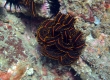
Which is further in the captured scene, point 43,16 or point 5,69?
point 43,16

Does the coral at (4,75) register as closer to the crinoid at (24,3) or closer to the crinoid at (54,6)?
the crinoid at (24,3)

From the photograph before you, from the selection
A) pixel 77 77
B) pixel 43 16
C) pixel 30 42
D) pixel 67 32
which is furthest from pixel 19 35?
pixel 77 77

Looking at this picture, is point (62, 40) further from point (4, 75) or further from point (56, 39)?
point (4, 75)

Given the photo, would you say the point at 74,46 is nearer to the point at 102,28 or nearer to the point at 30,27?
the point at 102,28

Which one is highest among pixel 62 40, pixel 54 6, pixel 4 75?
pixel 54 6

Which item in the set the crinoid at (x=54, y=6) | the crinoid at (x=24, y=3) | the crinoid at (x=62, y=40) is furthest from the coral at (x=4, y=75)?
the crinoid at (x=54, y=6)

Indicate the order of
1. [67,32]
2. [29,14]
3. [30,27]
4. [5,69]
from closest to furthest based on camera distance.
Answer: [5,69], [67,32], [29,14], [30,27]

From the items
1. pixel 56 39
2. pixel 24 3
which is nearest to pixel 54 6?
pixel 24 3

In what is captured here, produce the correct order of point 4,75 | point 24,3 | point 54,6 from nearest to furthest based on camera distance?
1. point 4,75
2. point 24,3
3. point 54,6
